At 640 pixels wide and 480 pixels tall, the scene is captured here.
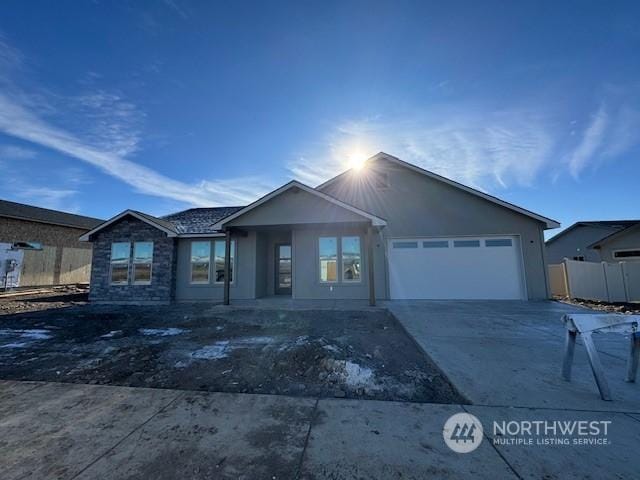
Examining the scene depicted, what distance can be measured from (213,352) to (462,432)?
4.23m

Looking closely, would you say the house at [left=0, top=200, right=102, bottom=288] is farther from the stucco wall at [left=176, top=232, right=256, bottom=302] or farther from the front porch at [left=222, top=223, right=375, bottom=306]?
the front porch at [left=222, top=223, right=375, bottom=306]

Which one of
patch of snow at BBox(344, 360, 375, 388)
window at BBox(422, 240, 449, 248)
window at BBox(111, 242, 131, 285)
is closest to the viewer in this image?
patch of snow at BBox(344, 360, 375, 388)

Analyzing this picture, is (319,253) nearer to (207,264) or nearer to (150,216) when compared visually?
(207,264)

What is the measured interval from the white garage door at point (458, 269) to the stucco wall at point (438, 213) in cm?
39

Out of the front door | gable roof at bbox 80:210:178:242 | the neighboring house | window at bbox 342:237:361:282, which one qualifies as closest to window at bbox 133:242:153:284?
gable roof at bbox 80:210:178:242

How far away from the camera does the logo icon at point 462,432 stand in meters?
2.45

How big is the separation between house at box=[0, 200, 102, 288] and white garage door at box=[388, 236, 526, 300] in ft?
73.2

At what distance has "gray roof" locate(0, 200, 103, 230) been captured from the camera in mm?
17641

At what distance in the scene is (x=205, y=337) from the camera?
6.26m

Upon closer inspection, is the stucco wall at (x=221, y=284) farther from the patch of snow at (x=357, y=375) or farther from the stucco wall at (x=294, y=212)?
the patch of snow at (x=357, y=375)

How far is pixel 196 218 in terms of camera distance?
556 inches

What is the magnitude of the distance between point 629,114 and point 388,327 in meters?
10.8

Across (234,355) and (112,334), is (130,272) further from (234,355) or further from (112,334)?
(234,355)

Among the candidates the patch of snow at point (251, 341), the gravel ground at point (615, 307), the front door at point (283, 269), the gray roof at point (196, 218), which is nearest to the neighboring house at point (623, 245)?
the gravel ground at point (615, 307)
